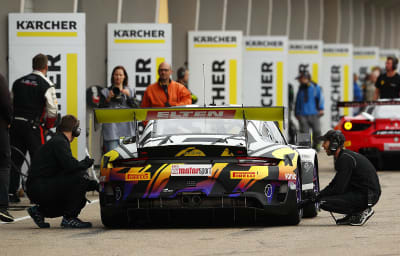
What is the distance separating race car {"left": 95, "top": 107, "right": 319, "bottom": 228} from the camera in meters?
9.91

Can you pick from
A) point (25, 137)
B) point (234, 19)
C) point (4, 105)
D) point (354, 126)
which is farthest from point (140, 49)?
point (234, 19)

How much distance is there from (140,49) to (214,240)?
9591 mm

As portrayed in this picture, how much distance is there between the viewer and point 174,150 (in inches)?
396

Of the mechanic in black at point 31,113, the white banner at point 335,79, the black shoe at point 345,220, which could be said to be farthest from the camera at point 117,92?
the white banner at point 335,79

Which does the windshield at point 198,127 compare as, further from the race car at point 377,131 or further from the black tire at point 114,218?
the race car at point 377,131

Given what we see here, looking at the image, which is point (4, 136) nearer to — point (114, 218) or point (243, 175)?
point (114, 218)

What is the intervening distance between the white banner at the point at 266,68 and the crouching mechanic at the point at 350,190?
15.4 m

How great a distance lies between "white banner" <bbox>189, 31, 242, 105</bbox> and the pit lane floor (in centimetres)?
1167

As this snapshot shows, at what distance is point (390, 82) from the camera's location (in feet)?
67.6

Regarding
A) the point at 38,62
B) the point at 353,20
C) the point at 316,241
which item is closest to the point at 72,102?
the point at 38,62

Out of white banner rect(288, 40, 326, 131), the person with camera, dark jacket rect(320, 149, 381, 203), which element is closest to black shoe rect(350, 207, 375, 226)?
dark jacket rect(320, 149, 381, 203)

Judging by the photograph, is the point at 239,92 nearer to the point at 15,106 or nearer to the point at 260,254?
the point at 15,106

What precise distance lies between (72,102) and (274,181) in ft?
22.5

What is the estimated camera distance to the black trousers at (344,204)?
10.5 m
